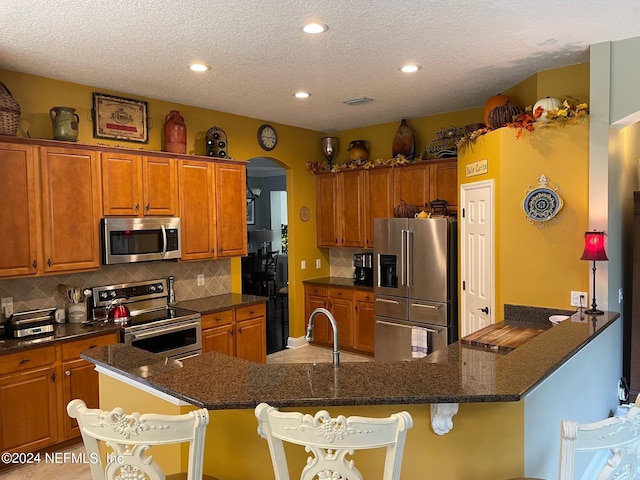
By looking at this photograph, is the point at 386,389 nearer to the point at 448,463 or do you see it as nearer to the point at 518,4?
the point at 448,463

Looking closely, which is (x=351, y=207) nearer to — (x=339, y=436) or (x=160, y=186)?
(x=160, y=186)

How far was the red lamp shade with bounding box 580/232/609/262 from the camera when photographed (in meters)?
3.11

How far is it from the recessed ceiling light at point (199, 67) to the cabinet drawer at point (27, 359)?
2.30m

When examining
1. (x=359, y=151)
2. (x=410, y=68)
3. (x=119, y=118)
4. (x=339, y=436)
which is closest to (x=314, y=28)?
(x=410, y=68)

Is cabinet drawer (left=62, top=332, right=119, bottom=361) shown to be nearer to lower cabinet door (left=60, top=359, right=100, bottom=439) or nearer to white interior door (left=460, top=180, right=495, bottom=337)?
lower cabinet door (left=60, top=359, right=100, bottom=439)

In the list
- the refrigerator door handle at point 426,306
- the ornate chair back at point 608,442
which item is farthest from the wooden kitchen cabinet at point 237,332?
the ornate chair back at point 608,442

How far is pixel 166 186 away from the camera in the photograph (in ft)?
14.3

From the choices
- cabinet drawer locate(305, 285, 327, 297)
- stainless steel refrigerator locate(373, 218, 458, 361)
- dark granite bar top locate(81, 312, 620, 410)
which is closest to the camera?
dark granite bar top locate(81, 312, 620, 410)

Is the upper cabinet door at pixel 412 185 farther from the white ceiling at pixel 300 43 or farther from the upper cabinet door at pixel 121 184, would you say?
the upper cabinet door at pixel 121 184

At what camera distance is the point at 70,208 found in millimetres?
3727

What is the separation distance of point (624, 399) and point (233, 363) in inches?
129

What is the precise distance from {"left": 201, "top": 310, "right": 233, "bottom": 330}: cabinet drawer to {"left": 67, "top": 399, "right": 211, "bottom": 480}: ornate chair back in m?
2.83

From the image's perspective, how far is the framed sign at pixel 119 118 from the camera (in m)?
4.15

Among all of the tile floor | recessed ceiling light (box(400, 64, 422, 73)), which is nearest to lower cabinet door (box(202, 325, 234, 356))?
the tile floor
